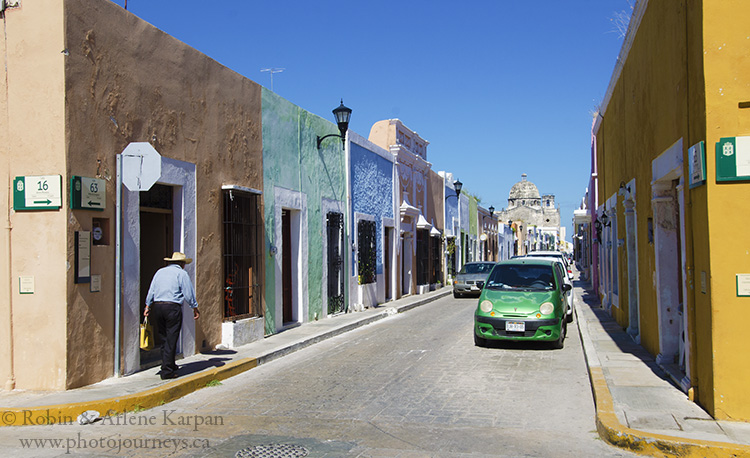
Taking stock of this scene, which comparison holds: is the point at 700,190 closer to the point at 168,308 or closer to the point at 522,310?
the point at 522,310

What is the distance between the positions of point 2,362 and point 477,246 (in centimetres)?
3917

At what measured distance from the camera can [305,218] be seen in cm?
1506

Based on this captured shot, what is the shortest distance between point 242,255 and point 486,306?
15.1ft

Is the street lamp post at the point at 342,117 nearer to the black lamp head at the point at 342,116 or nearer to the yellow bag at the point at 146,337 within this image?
the black lamp head at the point at 342,116

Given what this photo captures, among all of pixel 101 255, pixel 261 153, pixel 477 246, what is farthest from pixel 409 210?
pixel 477 246

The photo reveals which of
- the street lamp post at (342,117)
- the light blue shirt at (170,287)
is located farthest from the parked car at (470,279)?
the light blue shirt at (170,287)

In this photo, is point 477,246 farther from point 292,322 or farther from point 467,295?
point 292,322

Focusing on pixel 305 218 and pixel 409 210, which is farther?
pixel 409 210

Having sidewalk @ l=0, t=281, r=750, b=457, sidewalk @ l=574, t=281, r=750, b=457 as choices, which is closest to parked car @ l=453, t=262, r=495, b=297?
sidewalk @ l=0, t=281, r=750, b=457

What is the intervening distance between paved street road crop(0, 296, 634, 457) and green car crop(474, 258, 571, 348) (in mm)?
391

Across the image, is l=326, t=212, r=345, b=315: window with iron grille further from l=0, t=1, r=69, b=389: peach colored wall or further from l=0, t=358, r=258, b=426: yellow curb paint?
l=0, t=1, r=69, b=389: peach colored wall

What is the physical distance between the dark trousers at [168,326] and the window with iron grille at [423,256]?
18.9 meters

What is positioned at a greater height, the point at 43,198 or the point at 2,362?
the point at 43,198

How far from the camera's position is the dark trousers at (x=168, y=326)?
8.31 metres
